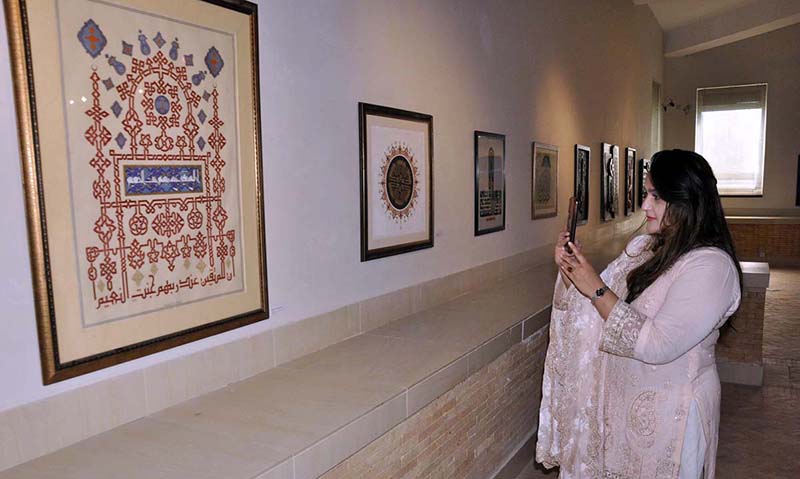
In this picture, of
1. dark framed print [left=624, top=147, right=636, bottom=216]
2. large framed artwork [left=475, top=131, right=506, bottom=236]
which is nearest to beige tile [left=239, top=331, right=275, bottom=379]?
large framed artwork [left=475, top=131, right=506, bottom=236]

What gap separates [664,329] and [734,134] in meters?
12.1

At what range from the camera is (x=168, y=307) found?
1817mm

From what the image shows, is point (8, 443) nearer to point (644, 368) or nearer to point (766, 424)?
point (644, 368)

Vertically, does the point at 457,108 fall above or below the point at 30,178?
above

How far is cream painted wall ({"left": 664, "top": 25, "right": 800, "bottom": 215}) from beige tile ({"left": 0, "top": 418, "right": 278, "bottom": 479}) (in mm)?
12612

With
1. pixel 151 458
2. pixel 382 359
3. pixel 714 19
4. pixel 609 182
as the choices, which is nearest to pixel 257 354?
pixel 382 359

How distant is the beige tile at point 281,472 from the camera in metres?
1.47

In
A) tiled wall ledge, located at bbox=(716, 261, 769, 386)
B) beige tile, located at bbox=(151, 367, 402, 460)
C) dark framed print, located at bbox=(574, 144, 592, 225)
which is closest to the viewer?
beige tile, located at bbox=(151, 367, 402, 460)

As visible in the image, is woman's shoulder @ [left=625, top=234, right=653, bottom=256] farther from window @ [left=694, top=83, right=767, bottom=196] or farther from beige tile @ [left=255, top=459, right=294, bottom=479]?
window @ [left=694, top=83, right=767, bottom=196]

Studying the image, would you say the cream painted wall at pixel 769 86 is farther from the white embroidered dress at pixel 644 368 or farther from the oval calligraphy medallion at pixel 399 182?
the white embroidered dress at pixel 644 368

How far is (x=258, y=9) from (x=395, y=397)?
1.48 metres

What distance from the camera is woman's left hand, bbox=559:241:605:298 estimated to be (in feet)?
6.69

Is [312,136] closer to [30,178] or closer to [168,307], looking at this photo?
[168,307]

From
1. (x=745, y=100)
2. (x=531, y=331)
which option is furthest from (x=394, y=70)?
(x=745, y=100)
